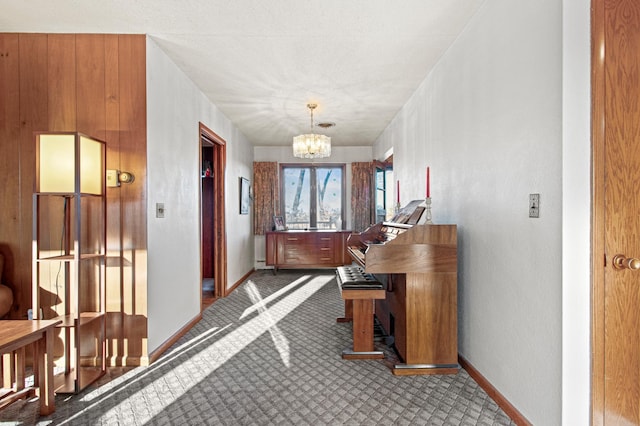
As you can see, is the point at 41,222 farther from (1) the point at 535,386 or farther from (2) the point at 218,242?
(1) the point at 535,386

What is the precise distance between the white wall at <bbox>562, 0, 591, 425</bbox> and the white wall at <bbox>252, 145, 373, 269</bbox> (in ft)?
18.8

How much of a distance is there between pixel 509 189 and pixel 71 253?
309 centimetres

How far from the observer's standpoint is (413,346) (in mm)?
2566

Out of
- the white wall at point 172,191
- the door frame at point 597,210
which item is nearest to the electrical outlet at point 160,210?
the white wall at point 172,191

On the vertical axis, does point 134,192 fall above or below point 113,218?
above

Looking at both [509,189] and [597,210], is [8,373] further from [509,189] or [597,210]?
[597,210]

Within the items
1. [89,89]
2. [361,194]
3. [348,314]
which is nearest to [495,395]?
[348,314]

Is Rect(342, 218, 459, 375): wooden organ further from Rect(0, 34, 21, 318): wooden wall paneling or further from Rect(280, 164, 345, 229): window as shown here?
Rect(280, 164, 345, 229): window

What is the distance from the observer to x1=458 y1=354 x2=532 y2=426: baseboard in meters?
1.94

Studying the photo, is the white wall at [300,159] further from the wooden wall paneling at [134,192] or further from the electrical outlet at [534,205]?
the electrical outlet at [534,205]

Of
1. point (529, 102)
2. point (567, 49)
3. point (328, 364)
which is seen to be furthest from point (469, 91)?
point (328, 364)

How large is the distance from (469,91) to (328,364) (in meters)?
2.28

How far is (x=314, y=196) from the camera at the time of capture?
7.45 m

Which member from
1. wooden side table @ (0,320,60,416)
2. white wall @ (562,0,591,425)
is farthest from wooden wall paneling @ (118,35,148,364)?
white wall @ (562,0,591,425)
